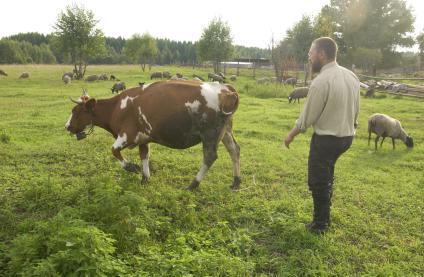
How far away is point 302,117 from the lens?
4855mm

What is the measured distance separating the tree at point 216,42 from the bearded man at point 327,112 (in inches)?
1887

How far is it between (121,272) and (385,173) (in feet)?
23.2

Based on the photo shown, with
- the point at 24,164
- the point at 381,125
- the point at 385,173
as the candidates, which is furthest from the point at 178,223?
the point at 381,125

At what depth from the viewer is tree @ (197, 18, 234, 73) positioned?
5172 centimetres

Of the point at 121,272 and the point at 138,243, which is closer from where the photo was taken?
the point at 121,272

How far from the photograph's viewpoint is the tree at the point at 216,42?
5172 cm

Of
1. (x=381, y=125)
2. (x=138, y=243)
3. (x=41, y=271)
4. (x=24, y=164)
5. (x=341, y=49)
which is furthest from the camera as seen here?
(x=341, y=49)

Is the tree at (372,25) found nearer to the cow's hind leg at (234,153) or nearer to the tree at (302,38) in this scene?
the tree at (302,38)

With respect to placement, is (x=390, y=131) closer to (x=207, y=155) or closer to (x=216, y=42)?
(x=207, y=155)

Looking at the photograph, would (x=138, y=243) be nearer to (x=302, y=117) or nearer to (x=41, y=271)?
(x=41, y=271)

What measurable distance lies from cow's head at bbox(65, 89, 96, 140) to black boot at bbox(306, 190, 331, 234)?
15.7ft

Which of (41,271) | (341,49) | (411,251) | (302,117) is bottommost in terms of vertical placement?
(411,251)

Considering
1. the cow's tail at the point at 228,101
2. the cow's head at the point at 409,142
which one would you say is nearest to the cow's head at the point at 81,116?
the cow's tail at the point at 228,101

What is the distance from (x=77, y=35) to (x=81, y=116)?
120ft
